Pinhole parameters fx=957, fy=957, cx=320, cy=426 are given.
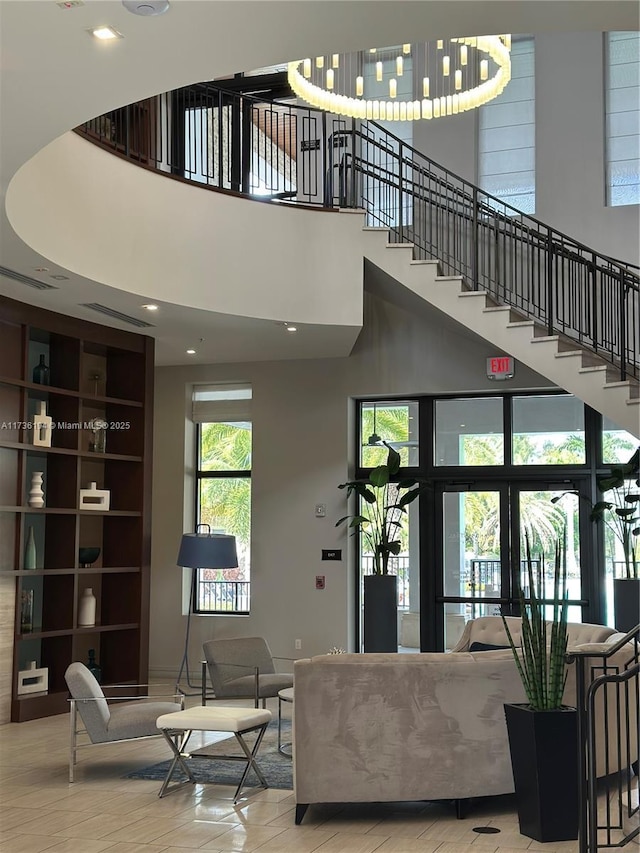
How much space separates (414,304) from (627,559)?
3410 mm

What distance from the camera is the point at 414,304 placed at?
1025cm

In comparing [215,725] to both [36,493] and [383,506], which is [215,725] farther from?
[383,506]

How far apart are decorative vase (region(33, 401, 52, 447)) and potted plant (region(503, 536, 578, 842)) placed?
5282mm

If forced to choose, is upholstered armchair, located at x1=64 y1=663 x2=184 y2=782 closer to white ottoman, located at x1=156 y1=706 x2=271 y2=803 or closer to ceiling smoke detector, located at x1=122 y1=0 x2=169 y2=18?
white ottoman, located at x1=156 y1=706 x2=271 y2=803

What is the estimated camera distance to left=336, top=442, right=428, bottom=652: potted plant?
1027 cm

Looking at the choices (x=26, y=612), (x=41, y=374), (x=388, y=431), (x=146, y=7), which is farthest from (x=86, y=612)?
(x=146, y=7)

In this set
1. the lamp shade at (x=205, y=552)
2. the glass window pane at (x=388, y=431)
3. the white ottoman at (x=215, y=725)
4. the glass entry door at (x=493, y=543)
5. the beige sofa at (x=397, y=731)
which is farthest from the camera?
the glass window pane at (x=388, y=431)

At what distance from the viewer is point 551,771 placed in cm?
481

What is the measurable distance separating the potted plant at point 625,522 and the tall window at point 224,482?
4.11 m

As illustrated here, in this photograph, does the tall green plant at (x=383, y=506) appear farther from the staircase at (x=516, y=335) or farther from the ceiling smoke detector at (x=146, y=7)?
the ceiling smoke detector at (x=146, y=7)

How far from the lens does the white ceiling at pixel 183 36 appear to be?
12.8ft

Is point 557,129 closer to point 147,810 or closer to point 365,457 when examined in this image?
point 365,457

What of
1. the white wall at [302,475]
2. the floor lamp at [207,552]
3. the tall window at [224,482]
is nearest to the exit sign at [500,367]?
the white wall at [302,475]

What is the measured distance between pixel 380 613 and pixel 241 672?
2.67 meters
